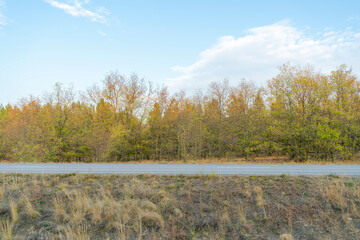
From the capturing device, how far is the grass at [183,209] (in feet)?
18.0

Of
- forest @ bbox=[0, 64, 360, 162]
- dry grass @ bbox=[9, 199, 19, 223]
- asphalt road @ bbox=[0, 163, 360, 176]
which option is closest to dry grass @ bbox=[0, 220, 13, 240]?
dry grass @ bbox=[9, 199, 19, 223]

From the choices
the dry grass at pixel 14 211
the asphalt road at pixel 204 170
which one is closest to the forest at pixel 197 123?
the asphalt road at pixel 204 170

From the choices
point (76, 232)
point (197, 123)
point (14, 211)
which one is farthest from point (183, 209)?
point (197, 123)

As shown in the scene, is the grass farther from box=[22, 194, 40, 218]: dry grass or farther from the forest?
the forest

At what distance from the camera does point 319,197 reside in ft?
22.3

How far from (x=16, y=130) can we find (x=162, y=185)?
2169 cm

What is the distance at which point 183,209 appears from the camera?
631 cm

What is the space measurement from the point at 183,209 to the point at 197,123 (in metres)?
18.8

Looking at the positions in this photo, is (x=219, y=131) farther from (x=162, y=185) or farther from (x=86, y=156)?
(x=162, y=185)

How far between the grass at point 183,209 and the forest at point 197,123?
14.5m

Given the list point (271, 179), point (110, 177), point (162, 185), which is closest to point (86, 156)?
point (110, 177)

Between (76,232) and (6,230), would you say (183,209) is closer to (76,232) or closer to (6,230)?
(76,232)

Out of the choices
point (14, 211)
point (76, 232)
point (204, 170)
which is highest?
point (204, 170)

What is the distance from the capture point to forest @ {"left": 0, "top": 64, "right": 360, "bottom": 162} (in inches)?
819
